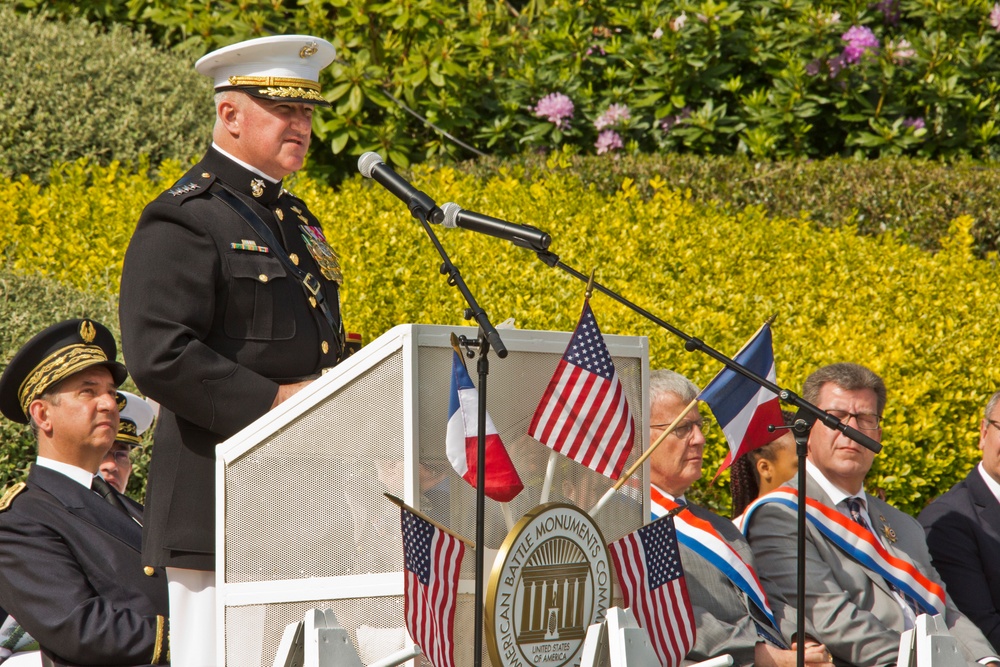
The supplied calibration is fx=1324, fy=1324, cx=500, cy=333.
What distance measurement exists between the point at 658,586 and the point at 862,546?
1.63 meters

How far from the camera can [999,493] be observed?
5.23 m

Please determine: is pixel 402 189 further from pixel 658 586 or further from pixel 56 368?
pixel 56 368

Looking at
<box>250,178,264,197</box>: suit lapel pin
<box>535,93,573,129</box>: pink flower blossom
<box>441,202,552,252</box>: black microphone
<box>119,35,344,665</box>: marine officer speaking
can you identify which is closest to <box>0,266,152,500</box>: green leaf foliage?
<box>119,35,344,665</box>: marine officer speaking

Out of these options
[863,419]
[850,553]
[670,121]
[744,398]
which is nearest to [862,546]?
[850,553]

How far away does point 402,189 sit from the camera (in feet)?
10.1

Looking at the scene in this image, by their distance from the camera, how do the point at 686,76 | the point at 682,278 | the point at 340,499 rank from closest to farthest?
the point at 340,499
the point at 682,278
the point at 686,76

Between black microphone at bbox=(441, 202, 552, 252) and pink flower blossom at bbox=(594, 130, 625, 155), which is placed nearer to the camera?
black microphone at bbox=(441, 202, 552, 252)

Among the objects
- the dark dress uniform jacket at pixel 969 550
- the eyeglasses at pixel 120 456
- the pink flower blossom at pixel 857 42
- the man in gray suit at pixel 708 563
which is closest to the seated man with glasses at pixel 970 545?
the dark dress uniform jacket at pixel 969 550

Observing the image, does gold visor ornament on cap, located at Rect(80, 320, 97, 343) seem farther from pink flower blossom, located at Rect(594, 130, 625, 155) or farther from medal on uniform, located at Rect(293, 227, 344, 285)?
pink flower blossom, located at Rect(594, 130, 625, 155)

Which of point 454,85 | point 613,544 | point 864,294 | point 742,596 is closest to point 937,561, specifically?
point 742,596

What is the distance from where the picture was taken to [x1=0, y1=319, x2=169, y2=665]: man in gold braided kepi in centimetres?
350

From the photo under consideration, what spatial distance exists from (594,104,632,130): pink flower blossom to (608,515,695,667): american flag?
6.89 m

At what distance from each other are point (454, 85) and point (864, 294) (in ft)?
12.3

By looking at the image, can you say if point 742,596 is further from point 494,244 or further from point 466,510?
point 494,244
